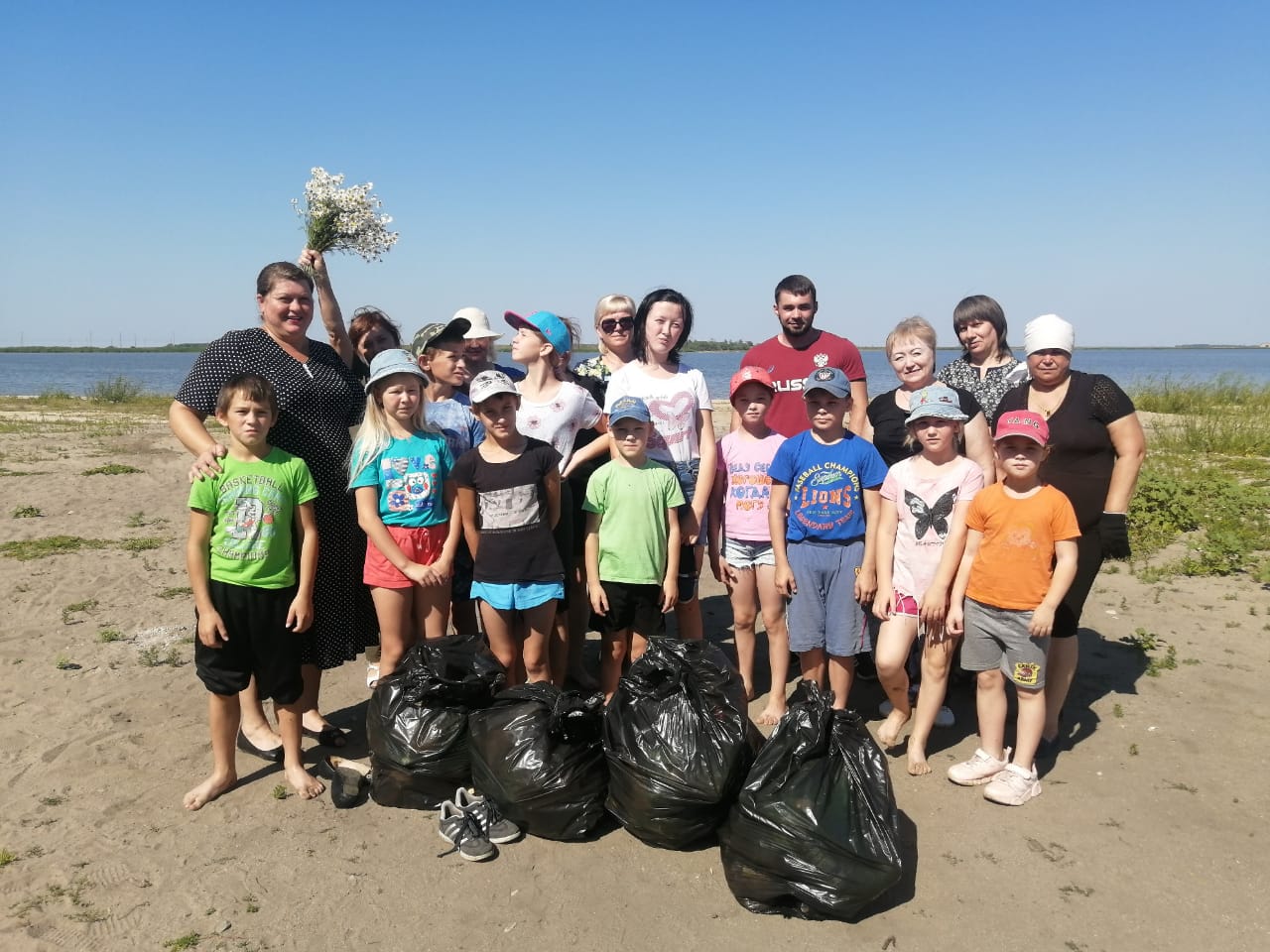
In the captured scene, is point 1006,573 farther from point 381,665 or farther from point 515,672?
point 381,665

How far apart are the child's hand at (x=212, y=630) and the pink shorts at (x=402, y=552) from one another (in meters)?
0.61

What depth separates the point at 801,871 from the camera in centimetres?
257

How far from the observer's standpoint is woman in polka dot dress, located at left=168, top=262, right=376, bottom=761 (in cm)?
353

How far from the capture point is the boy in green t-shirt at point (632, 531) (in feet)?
12.5

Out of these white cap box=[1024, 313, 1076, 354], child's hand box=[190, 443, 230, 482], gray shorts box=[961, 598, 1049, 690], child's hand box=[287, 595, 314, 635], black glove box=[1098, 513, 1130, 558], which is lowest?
gray shorts box=[961, 598, 1049, 690]

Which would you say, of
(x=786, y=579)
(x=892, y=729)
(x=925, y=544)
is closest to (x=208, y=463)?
(x=786, y=579)

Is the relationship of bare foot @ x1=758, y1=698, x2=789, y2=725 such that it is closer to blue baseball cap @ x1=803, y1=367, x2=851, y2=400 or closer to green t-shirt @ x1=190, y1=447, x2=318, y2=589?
blue baseball cap @ x1=803, y1=367, x2=851, y2=400

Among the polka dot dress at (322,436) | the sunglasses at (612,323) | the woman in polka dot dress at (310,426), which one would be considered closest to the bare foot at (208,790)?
the woman in polka dot dress at (310,426)

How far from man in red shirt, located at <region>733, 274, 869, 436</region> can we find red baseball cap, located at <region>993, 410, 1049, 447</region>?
1.11 meters

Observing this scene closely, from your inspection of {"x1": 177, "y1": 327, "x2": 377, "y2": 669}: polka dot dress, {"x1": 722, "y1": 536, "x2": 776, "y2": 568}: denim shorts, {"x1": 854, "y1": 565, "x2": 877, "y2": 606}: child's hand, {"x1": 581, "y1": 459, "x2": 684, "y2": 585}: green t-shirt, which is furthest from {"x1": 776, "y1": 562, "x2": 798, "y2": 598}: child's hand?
{"x1": 177, "y1": 327, "x2": 377, "y2": 669}: polka dot dress

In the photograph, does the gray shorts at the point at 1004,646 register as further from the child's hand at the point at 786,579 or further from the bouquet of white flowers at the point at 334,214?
the bouquet of white flowers at the point at 334,214

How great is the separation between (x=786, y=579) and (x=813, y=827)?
4.57 ft

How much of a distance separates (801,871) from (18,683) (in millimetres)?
4518

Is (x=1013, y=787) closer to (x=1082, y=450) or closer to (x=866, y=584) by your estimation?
(x=866, y=584)
